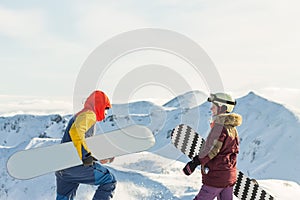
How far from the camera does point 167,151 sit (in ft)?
19.5

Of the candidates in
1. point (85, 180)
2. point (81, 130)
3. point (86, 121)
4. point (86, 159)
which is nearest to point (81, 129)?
point (81, 130)

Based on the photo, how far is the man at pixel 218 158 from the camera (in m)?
4.67

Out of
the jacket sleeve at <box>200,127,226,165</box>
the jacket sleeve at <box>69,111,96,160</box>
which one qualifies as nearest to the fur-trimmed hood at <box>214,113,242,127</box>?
the jacket sleeve at <box>200,127,226,165</box>

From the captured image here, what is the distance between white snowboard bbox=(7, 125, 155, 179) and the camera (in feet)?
16.0

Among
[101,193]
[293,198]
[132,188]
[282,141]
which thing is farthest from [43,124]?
[101,193]

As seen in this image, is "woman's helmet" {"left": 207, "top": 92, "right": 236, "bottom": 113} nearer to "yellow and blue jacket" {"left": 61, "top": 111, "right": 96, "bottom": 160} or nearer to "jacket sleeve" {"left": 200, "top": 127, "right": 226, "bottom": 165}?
"jacket sleeve" {"left": 200, "top": 127, "right": 226, "bottom": 165}

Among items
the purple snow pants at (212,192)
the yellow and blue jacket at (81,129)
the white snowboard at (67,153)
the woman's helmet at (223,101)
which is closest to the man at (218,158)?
the purple snow pants at (212,192)

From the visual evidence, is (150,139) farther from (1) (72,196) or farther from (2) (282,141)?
(2) (282,141)

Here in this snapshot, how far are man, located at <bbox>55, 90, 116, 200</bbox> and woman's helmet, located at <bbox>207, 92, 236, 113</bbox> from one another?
1.36 meters

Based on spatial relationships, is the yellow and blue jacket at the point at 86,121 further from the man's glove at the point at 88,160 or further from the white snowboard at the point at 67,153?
the white snowboard at the point at 67,153

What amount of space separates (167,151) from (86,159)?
156 cm

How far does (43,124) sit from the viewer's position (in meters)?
61.1

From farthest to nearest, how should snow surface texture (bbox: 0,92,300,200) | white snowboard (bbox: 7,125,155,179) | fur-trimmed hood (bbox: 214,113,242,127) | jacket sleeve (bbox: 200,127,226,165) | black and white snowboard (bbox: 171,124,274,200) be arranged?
snow surface texture (bbox: 0,92,300,200) → black and white snowboard (bbox: 171,124,274,200) → white snowboard (bbox: 7,125,155,179) → fur-trimmed hood (bbox: 214,113,242,127) → jacket sleeve (bbox: 200,127,226,165)

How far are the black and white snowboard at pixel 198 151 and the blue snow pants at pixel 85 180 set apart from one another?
1441 millimetres
